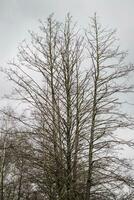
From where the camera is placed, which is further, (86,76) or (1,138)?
(1,138)

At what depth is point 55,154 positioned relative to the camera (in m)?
10.5

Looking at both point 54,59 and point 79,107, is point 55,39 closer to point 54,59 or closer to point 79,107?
point 54,59

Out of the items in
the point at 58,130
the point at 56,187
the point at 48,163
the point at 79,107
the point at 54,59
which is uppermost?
the point at 54,59

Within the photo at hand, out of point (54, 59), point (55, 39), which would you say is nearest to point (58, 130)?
point (54, 59)

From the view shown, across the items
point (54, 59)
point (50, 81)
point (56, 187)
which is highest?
point (54, 59)

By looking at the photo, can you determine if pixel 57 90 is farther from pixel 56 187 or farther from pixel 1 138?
pixel 1 138

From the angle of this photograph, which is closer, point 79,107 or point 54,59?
point 79,107

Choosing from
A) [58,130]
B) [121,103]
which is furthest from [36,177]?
[121,103]

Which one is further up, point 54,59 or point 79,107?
point 54,59

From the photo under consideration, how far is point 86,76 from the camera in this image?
11914 millimetres

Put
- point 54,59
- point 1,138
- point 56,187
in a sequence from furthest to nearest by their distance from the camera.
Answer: point 1,138 → point 54,59 → point 56,187

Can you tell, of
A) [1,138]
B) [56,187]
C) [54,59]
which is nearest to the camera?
[56,187]

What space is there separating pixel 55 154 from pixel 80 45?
13.7 ft

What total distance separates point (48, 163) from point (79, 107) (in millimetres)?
2046
